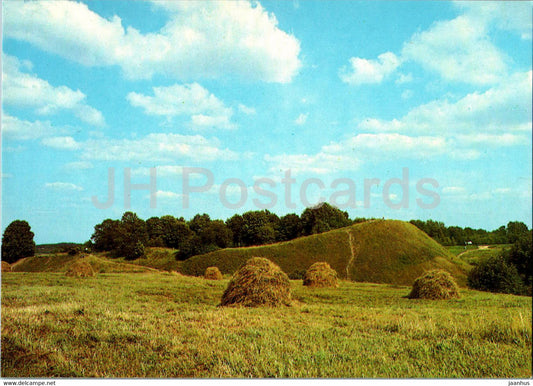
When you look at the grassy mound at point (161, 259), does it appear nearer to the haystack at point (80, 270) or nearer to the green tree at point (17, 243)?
the green tree at point (17, 243)

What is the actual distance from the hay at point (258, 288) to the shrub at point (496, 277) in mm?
21191

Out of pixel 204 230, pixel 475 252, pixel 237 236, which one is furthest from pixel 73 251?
pixel 475 252

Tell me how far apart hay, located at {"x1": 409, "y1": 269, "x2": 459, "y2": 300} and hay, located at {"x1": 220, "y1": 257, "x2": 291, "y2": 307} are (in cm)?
776

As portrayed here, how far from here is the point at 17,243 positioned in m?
42.2

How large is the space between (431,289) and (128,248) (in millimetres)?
46662

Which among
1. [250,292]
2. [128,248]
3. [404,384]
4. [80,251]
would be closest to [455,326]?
[404,384]

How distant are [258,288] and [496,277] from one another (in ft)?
80.7

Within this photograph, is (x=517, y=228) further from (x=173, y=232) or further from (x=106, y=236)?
(x=173, y=232)

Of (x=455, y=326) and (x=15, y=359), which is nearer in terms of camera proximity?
(x=15, y=359)

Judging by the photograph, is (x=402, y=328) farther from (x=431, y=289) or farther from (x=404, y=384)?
(x=431, y=289)

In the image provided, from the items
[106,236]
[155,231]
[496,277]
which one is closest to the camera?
[496,277]

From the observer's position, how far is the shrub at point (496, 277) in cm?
2406

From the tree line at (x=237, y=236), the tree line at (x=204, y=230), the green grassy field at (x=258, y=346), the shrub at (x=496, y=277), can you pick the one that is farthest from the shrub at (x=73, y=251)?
the shrub at (x=496, y=277)

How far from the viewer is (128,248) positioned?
165ft
